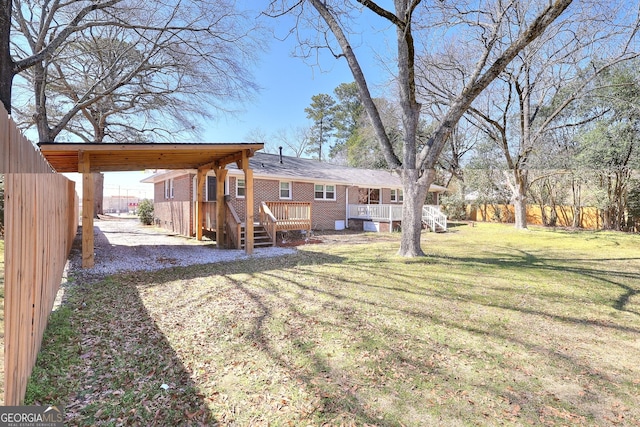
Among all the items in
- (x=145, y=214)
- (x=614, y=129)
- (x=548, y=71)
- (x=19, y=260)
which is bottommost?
(x=19, y=260)

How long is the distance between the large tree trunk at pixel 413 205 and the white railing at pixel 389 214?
8.05 meters

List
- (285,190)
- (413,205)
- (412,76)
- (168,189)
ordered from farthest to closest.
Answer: (168,189) < (285,190) < (413,205) < (412,76)

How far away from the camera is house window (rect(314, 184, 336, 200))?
17.1 metres

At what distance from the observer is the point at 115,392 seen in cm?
265

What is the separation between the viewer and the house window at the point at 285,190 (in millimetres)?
15609

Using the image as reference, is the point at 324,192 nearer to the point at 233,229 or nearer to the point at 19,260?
the point at 233,229

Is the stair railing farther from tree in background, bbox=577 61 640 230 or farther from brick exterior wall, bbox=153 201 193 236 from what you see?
tree in background, bbox=577 61 640 230

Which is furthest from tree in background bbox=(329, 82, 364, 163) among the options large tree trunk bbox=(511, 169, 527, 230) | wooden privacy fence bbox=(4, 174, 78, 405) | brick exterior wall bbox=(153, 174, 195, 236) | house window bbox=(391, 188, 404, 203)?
wooden privacy fence bbox=(4, 174, 78, 405)

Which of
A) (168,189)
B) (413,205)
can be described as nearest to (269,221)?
(413,205)

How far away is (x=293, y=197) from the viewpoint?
15953mm

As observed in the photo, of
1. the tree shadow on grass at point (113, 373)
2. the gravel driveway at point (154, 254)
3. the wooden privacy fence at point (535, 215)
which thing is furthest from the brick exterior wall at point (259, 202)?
the wooden privacy fence at point (535, 215)

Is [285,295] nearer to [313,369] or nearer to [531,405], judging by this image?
[313,369]

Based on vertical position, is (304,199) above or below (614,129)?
below

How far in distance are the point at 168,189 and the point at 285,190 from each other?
270 inches
